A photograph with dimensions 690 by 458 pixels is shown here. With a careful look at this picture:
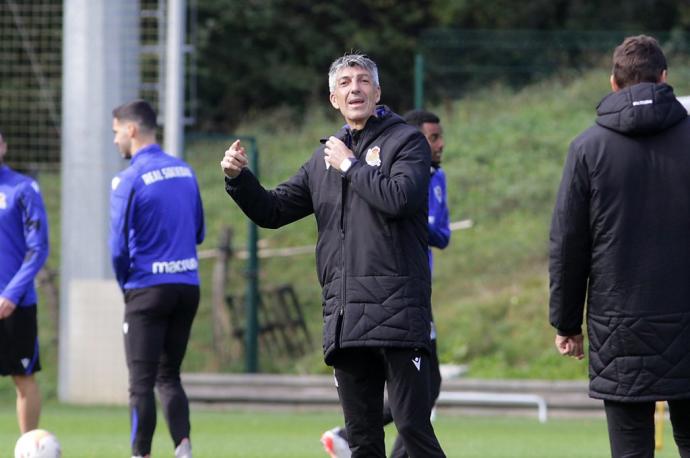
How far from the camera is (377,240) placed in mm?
6105

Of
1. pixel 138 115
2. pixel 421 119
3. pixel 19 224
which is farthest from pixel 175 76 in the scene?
pixel 421 119

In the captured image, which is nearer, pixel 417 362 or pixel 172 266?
pixel 417 362

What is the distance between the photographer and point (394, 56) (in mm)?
27734

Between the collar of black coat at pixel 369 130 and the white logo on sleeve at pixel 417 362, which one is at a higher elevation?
the collar of black coat at pixel 369 130

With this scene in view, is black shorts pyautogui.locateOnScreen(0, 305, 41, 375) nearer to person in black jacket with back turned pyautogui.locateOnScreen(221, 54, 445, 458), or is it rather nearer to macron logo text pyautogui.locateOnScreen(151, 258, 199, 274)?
macron logo text pyautogui.locateOnScreen(151, 258, 199, 274)

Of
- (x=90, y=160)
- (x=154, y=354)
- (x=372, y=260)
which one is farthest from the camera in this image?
(x=90, y=160)

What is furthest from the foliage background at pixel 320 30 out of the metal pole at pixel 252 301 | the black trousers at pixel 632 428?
the black trousers at pixel 632 428

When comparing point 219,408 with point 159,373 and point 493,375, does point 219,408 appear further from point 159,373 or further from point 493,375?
point 159,373

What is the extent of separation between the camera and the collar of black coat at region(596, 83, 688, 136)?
223 inches

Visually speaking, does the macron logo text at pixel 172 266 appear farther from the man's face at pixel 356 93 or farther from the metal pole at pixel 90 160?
the metal pole at pixel 90 160

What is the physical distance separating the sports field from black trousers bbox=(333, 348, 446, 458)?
11.9 ft

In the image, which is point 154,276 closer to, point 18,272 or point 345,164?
point 18,272

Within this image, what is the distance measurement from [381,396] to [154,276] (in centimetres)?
259

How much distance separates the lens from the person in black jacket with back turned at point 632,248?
5652 millimetres
